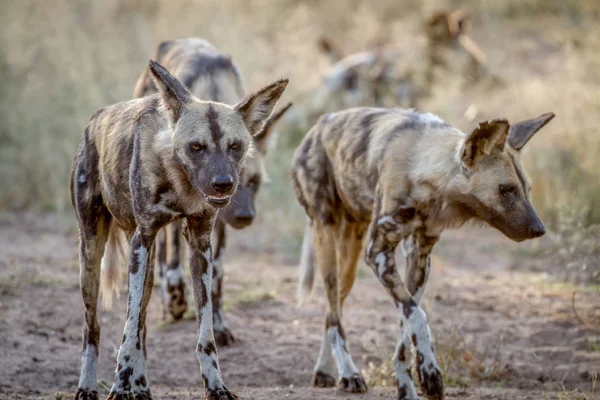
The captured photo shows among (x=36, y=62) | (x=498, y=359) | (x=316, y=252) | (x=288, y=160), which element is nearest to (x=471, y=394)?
(x=498, y=359)

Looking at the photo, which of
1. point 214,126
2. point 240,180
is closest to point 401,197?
point 214,126

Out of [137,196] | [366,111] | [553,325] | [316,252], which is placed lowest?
[553,325]

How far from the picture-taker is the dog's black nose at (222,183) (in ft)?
10.2

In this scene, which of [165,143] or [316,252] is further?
[316,252]

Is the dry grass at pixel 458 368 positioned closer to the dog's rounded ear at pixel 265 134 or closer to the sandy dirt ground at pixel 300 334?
the sandy dirt ground at pixel 300 334

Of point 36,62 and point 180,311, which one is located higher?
point 36,62

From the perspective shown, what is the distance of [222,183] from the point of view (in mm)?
3109

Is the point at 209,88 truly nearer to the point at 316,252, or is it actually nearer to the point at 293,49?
the point at 316,252

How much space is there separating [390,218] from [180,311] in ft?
6.10

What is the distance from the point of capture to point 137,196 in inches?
131

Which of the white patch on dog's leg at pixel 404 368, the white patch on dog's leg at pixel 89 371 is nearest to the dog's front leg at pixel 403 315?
the white patch on dog's leg at pixel 404 368

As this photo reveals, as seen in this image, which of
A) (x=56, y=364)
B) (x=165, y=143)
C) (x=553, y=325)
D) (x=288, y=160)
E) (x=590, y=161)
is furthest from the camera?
(x=288, y=160)

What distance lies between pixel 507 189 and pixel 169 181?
1.34 meters

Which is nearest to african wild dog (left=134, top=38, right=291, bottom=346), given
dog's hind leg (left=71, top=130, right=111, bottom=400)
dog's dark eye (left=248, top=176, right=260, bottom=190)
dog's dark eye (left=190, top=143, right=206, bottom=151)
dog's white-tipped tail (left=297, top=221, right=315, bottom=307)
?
dog's dark eye (left=248, top=176, right=260, bottom=190)
